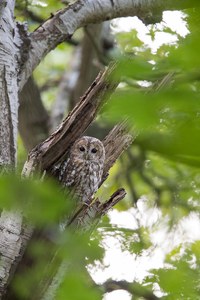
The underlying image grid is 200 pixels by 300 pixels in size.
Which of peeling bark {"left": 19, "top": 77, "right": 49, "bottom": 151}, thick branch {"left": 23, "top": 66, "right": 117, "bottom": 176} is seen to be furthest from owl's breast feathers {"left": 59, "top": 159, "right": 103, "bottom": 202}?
peeling bark {"left": 19, "top": 77, "right": 49, "bottom": 151}

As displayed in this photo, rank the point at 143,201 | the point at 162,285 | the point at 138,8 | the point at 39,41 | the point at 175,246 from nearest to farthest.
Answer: the point at 162,285, the point at 39,41, the point at 138,8, the point at 175,246, the point at 143,201

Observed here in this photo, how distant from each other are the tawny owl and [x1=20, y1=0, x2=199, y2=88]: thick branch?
0.48m

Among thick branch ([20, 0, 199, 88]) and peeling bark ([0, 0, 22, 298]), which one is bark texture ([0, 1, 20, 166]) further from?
thick branch ([20, 0, 199, 88])

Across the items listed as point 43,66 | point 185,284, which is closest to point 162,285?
point 185,284

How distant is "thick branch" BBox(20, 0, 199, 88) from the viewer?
2902mm

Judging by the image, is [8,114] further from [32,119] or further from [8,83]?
[32,119]

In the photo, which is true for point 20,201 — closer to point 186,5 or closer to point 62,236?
point 62,236

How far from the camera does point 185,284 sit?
1070mm

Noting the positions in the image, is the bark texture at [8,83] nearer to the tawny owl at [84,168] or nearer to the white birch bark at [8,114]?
the white birch bark at [8,114]

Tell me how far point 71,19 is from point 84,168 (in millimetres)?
877

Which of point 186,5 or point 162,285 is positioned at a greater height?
point 186,5

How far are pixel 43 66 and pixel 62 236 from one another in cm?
607

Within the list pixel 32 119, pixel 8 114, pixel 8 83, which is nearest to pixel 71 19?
pixel 8 83

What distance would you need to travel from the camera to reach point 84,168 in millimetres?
3512
